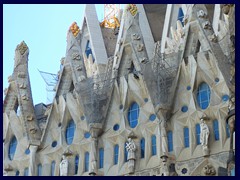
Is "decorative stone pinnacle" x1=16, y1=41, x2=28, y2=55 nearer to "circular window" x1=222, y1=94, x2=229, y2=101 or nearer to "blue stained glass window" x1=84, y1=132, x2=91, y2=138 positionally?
"blue stained glass window" x1=84, y1=132, x2=91, y2=138

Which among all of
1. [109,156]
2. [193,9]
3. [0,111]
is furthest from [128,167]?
[193,9]

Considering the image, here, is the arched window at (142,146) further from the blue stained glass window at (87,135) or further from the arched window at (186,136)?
the blue stained glass window at (87,135)

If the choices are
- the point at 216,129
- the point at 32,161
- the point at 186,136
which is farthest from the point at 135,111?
the point at 32,161

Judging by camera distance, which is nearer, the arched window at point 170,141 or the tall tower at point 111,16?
the arched window at point 170,141

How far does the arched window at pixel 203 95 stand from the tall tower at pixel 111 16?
12776 millimetres

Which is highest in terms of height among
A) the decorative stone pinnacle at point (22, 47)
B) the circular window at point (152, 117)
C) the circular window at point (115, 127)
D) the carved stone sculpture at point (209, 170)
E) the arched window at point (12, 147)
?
the decorative stone pinnacle at point (22, 47)

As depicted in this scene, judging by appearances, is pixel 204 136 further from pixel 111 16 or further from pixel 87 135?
pixel 111 16

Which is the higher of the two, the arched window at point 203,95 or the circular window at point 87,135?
the arched window at point 203,95

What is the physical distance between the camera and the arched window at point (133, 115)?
24.8m

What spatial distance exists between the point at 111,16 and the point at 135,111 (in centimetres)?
1444

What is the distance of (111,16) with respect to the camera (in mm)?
38469

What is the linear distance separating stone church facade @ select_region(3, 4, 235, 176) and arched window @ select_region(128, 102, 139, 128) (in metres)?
0.04

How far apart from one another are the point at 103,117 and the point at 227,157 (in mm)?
5701

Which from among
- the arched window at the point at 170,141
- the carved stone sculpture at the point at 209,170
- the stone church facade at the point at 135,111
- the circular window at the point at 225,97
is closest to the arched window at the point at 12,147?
the stone church facade at the point at 135,111
